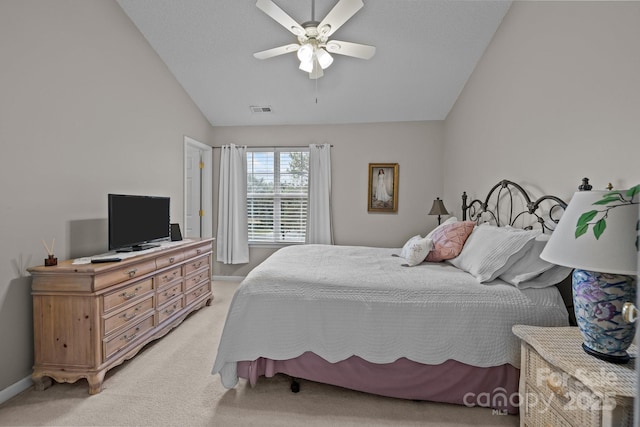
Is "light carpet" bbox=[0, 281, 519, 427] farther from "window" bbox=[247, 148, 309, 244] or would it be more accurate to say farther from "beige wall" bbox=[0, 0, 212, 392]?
"window" bbox=[247, 148, 309, 244]

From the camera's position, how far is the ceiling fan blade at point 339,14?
1993mm

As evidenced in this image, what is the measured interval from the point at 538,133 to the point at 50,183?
11.8 feet

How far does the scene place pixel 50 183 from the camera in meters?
2.21

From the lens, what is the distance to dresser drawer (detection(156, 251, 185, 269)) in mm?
2688

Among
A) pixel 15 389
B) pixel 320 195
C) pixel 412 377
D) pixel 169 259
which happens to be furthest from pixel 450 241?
pixel 15 389

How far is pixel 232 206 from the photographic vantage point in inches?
181

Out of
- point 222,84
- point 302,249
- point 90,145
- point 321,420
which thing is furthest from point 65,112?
point 321,420

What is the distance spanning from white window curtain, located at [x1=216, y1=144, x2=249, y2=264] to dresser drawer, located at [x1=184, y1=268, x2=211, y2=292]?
997mm

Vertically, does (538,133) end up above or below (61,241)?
Answer: above

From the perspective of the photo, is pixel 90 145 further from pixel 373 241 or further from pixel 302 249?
pixel 373 241

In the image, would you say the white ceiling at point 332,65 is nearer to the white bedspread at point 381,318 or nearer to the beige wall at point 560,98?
the beige wall at point 560,98

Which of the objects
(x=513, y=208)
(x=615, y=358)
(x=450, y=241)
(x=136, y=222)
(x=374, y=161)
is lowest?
(x=615, y=358)

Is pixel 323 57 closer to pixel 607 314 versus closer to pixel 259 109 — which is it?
pixel 259 109

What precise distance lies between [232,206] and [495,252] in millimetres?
3616
